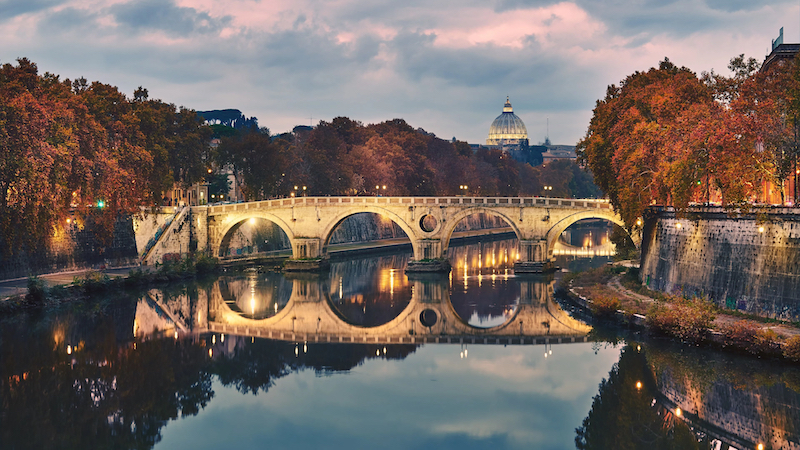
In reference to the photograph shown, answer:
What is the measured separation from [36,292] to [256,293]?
46.3ft

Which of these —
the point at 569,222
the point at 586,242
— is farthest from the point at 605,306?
the point at 586,242

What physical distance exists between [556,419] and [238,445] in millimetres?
10731

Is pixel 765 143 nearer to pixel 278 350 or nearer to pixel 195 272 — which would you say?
pixel 278 350

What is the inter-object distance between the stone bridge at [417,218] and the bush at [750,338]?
2545cm

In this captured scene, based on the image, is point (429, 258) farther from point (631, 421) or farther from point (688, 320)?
point (631, 421)

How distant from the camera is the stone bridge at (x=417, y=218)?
57.8m

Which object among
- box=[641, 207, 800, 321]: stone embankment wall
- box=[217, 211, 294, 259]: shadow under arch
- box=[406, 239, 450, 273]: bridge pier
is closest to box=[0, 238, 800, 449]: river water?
box=[641, 207, 800, 321]: stone embankment wall

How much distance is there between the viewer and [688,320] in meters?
31.9

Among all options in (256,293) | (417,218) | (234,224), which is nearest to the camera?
(256,293)

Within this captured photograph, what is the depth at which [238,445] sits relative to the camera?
79.9ft

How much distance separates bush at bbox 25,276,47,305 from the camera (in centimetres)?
4138

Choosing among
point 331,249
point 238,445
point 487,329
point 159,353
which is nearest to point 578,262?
point 331,249

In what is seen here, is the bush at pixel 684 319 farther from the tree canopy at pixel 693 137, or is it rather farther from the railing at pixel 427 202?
the railing at pixel 427 202

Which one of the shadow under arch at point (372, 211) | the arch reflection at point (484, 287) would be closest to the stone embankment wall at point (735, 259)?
the arch reflection at point (484, 287)
